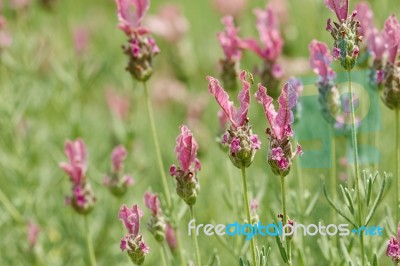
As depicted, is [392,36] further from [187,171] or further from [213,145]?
[213,145]

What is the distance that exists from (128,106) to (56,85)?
0.27 meters

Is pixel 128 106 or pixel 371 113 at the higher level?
pixel 128 106

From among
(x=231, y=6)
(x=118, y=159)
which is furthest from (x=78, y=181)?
(x=231, y=6)

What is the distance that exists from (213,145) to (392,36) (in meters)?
1.41

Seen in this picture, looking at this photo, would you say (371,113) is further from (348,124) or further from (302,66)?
(302,66)

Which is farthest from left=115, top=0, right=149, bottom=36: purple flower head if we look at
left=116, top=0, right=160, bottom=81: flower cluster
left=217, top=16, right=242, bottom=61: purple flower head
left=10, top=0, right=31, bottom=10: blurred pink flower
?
left=10, top=0, right=31, bottom=10: blurred pink flower

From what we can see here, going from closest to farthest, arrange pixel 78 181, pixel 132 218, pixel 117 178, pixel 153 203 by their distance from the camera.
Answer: pixel 132 218 < pixel 153 203 < pixel 78 181 < pixel 117 178

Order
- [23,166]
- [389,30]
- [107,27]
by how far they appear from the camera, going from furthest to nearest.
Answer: [107,27]
[23,166]
[389,30]

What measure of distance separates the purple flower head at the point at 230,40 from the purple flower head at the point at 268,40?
25mm

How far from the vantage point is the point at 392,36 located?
1335mm

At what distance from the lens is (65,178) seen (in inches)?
93.9


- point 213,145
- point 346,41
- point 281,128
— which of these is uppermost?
point 213,145

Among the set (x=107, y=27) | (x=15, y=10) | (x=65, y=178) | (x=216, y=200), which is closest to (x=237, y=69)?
(x=216, y=200)

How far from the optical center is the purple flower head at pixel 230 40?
1575 millimetres
